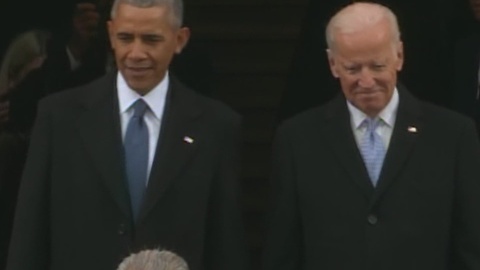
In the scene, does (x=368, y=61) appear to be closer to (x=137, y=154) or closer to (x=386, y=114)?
(x=386, y=114)

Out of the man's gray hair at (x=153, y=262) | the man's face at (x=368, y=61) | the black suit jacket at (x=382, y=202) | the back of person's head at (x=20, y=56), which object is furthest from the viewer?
the back of person's head at (x=20, y=56)

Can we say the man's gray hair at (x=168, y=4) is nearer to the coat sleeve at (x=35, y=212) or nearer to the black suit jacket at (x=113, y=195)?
the black suit jacket at (x=113, y=195)

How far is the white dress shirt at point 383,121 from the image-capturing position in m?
5.10

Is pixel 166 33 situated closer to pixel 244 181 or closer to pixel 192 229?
pixel 192 229

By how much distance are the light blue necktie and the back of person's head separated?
2654mm

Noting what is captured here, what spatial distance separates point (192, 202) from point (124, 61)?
1.59ft

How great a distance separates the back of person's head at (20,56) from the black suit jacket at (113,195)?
96.4 inches

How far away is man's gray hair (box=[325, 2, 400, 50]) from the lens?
491 cm

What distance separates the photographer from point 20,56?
7.56 meters

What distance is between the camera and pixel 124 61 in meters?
4.94

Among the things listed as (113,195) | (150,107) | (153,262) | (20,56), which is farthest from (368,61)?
(20,56)

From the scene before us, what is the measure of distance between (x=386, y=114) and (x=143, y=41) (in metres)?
0.81

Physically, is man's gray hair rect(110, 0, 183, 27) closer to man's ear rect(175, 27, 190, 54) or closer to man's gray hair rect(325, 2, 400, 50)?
man's ear rect(175, 27, 190, 54)

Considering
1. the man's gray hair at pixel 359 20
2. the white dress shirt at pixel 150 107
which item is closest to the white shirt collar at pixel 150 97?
the white dress shirt at pixel 150 107
